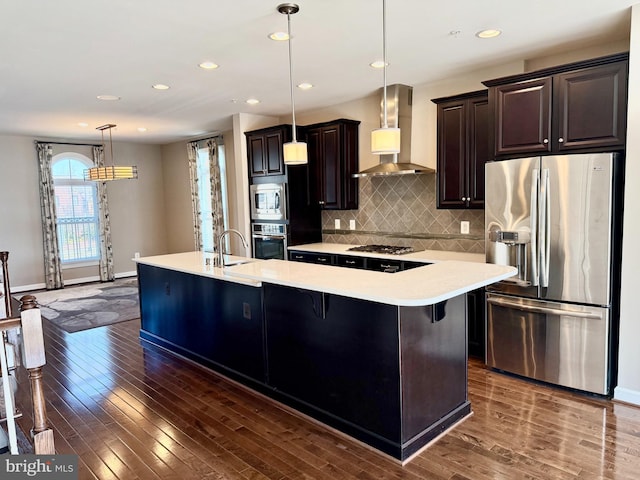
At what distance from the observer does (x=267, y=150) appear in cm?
587

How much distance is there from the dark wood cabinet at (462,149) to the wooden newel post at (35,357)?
3.65m

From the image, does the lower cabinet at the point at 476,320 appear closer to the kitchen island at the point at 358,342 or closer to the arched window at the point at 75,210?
the kitchen island at the point at 358,342

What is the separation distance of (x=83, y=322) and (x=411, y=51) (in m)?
5.07

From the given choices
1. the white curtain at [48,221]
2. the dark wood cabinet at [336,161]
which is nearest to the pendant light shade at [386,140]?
the dark wood cabinet at [336,161]

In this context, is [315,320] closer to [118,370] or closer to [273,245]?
[118,370]

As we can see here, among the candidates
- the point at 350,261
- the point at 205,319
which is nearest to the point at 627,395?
the point at 350,261

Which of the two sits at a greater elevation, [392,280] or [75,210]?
[75,210]

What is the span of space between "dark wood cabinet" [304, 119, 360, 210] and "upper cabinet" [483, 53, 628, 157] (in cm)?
206

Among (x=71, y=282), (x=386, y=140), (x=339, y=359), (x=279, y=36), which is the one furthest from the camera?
(x=71, y=282)

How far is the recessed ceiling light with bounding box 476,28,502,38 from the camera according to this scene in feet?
10.8

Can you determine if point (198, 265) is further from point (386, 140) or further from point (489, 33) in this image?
point (489, 33)

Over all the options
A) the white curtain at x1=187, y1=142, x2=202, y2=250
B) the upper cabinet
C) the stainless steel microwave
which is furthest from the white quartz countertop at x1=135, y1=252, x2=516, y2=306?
the white curtain at x1=187, y1=142, x2=202, y2=250

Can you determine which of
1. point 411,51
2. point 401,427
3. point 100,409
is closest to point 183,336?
point 100,409

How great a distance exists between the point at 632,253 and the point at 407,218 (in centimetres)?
241
